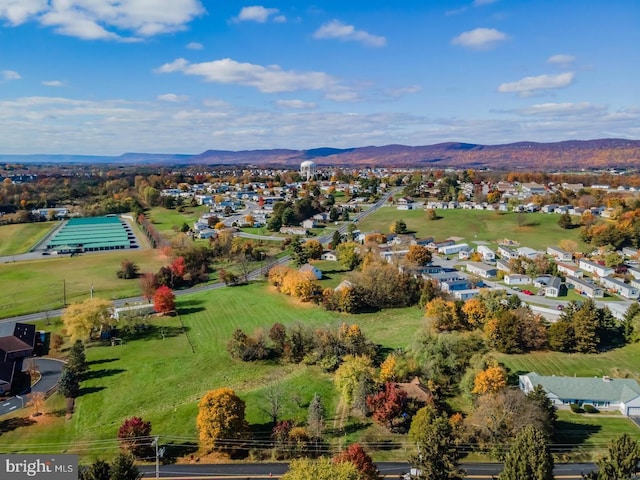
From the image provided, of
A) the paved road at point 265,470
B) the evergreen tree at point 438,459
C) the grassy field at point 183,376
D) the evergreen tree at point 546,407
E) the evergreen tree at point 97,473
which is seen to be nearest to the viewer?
the evergreen tree at point 97,473

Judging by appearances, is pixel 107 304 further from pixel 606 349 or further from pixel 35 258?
pixel 606 349

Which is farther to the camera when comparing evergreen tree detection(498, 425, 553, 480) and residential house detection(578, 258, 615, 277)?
residential house detection(578, 258, 615, 277)

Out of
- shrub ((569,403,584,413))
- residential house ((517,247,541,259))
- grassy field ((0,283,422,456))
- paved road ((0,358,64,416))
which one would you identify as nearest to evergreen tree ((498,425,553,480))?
shrub ((569,403,584,413))

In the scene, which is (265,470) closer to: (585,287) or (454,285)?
Answer: (454,285)

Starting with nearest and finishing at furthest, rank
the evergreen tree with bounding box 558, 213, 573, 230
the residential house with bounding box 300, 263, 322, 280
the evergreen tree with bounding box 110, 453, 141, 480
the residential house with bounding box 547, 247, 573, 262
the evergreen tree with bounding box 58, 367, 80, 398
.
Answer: the evergreen tree with bounding box 110, 453, 141, 480
the evergreen tree with bounding box 58, 367, 80, 398
the residential house with bounding box 300, 263, 322, 280
the residential house with bounding box 547, 247, 573, 262
the evergreen tree with bounding box 558, 213, 573, 230

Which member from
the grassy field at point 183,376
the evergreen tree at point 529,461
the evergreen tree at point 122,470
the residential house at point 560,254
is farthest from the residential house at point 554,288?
the evergreen tree at point 122,470

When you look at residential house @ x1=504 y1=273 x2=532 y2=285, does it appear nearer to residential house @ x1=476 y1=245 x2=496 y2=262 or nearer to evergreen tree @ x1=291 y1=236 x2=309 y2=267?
residential house @ x1=476 y1=245 x2=496 y2=262

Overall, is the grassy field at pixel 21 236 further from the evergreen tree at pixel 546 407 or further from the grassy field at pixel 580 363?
the evergreen tree at pixel 546 407

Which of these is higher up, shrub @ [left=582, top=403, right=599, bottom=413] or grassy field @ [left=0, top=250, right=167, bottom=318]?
grassy field @ [left=0, top=250, right=167, bottom=318]
